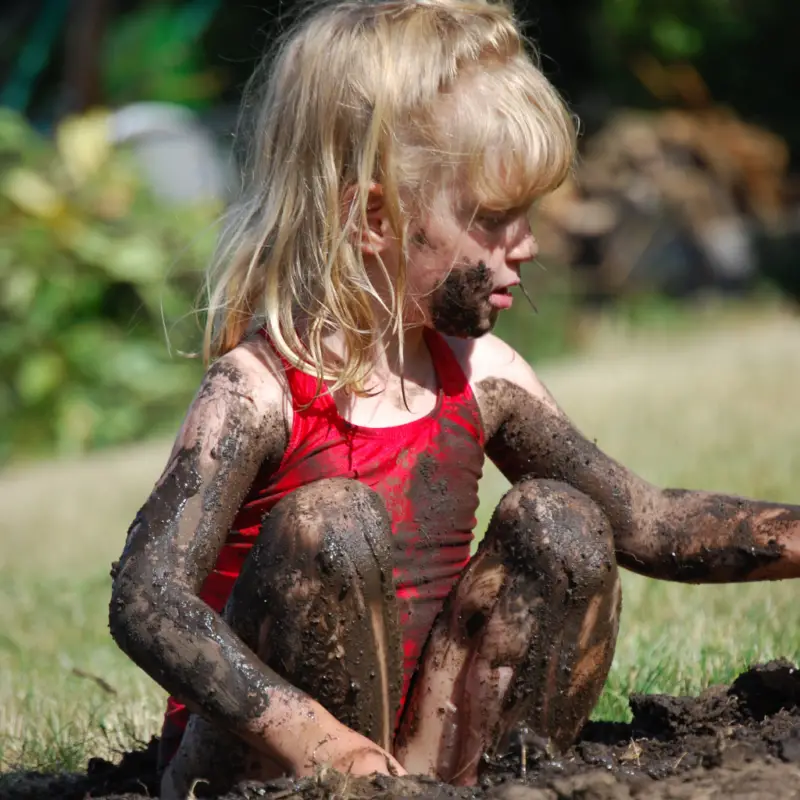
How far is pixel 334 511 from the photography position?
2.32 m

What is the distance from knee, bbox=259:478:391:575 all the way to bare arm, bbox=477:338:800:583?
61 centimetres

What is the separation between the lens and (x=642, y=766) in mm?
2291

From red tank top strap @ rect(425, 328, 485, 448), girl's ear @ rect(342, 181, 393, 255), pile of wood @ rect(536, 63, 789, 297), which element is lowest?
red tank top strap @ rect(425, 328, 485, 448)

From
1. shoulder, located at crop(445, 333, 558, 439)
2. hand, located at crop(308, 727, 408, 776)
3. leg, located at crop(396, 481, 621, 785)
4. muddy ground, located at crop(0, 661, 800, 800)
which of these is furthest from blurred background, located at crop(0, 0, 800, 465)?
hand, located at crop(308, 727, 408, 776)

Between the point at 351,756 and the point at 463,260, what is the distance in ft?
3.27

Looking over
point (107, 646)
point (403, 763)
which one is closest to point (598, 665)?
point (403, 763)

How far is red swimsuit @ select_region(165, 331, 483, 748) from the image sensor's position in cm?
261

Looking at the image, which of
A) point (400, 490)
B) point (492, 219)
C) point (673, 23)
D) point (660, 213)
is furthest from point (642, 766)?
point (673, 23)

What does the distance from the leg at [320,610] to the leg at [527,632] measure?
0.57ft

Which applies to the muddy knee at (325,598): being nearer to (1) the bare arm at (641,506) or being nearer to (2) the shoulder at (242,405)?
(2) the shoulder at (242,405)

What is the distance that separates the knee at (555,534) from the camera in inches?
94.3

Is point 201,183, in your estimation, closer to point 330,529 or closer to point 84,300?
point 84,300

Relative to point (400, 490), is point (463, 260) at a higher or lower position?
higher

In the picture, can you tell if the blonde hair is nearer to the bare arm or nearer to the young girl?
the young girl
